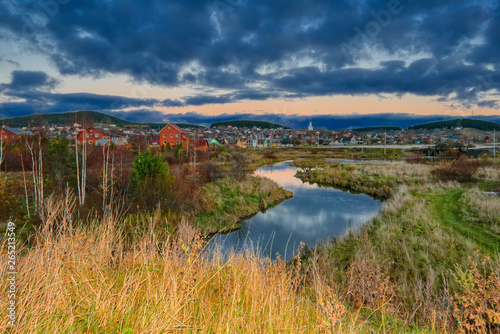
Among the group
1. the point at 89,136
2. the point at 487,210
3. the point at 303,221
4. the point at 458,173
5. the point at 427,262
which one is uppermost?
the point at 89,136

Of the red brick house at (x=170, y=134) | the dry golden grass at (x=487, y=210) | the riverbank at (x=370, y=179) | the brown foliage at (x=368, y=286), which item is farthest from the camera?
the red brick house at (x=170, y=134)

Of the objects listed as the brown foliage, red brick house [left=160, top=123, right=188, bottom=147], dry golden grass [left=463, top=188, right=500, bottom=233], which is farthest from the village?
dry golden grass [left=463, top=188, right=500, bottom=233]

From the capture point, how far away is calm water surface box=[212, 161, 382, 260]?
11.0 metres

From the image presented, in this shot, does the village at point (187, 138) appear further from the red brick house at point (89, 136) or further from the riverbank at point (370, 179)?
the riverbank at point (370, 179)

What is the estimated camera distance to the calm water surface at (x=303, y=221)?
11.0 m

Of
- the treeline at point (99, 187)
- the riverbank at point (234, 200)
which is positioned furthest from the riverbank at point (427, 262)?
the treeline at point (99, 187)

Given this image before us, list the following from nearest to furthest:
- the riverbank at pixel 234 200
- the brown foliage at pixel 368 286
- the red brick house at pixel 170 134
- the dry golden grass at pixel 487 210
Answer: the brown foliage at pixel 368 286
the dry golden grass at pixel 487 210
the riverbank at pixel 234 200
the red brick house at pixel 170 134

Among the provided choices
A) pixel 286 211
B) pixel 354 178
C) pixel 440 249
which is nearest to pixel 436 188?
pixel 354 178

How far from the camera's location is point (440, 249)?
782 cm

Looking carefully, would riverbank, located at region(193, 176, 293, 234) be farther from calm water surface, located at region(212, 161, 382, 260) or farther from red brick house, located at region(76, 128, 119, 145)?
red brick house, located at region(76, 128, 119, 145)

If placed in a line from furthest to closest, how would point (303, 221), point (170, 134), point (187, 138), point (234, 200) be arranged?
point (170, 134) → point (187, 138) → point (234, 200) → point (303, 221)

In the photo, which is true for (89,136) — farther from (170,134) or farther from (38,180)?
(170,134)

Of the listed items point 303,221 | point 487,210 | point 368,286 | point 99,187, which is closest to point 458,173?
point 487,210

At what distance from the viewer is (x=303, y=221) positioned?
14234 millimetres
